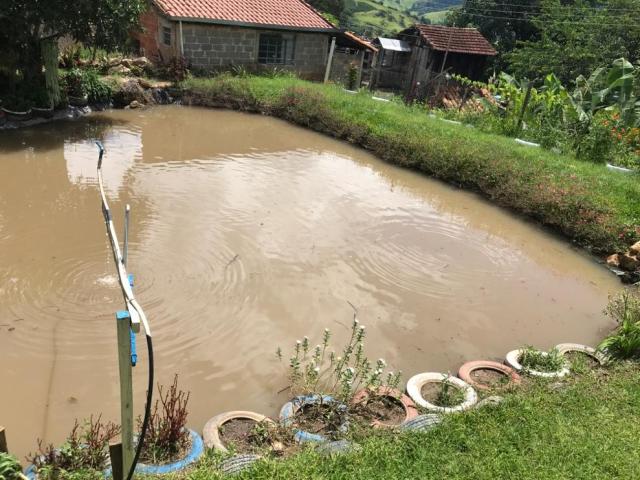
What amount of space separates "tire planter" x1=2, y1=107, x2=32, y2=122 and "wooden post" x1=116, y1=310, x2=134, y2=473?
12.0 meters

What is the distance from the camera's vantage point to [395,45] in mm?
25984

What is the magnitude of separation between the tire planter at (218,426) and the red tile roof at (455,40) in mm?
22324

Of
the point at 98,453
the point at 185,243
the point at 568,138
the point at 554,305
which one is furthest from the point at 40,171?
the point at 568,138

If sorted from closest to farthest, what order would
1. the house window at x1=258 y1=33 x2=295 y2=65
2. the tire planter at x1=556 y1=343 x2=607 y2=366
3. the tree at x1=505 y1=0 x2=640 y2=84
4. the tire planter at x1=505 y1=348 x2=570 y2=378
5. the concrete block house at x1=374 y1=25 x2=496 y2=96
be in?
1. the tire planter at x1=505 y1=348 x2=570 y2=378
2. the tire planter at x1=556 y1=343 x2=607 y2=366
3. the house window at x1=258 y1=33 x2=295 y2=65
4. the tree at x1=505 y1=0 x2=640 y2=84
5. the concrete block house at x1=374 y1=25 x2=496 y2=96

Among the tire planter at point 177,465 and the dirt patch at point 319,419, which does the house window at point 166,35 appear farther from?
the tire planter at point 177,465

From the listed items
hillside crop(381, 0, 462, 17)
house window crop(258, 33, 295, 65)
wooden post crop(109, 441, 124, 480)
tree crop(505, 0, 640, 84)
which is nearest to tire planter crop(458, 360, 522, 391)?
wooden post crop(109, 441, 124, 480)

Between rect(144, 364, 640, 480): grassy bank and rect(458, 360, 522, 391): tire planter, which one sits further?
rect(458, 360, 522, 391): tire planter

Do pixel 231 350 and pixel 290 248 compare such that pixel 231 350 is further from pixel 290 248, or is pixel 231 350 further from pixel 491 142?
pixel 491 142

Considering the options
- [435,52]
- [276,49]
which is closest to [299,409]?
[276,49]

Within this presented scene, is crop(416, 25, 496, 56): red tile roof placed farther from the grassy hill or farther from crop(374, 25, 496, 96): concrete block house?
the grassy hill

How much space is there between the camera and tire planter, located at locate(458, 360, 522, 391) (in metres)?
4.93

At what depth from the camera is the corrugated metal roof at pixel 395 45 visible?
84.3ft

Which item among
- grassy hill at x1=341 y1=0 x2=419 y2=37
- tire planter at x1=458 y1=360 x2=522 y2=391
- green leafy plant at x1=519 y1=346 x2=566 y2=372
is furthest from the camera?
grassy hill at x1=341 y1=0 x2=419 y2=37

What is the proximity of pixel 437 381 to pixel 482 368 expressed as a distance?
642 millimetres
